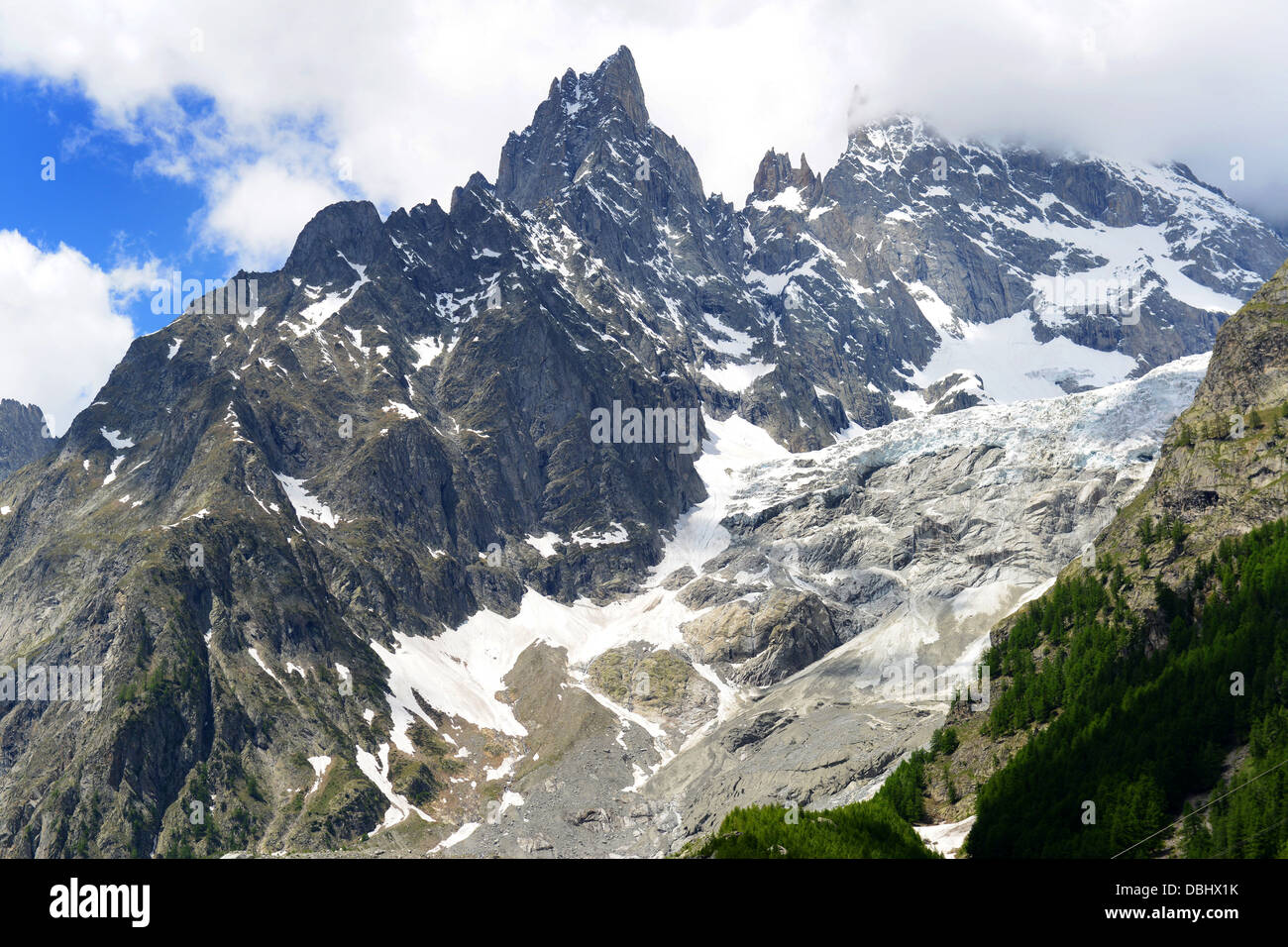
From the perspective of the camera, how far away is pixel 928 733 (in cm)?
19412

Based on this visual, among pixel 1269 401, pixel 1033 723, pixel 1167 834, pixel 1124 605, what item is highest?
pixel 1269 401

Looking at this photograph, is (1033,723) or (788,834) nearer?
(788,834)
